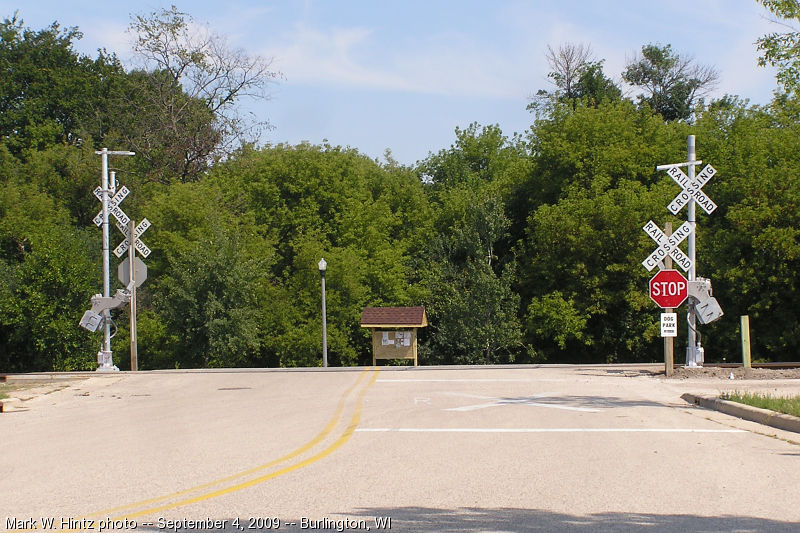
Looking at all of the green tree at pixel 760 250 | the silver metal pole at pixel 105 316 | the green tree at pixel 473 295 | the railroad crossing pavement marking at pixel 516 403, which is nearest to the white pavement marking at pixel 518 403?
the railroad crossing pavement marking at pixel 516 403

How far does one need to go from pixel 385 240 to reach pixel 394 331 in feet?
53.7

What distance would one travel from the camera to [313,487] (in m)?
8.19

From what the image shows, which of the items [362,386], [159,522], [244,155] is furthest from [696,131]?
[159,522]

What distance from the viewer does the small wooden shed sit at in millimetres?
34625

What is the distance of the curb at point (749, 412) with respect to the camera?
480 inches

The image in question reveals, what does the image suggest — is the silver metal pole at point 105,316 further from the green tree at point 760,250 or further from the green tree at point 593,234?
the green tree at point 760,250

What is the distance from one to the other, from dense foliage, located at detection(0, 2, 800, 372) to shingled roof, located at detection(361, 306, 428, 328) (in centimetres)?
782

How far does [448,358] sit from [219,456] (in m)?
33.9

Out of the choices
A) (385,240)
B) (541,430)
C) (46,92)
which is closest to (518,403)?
(541,430)

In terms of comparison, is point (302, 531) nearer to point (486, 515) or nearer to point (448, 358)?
point (486, 515)

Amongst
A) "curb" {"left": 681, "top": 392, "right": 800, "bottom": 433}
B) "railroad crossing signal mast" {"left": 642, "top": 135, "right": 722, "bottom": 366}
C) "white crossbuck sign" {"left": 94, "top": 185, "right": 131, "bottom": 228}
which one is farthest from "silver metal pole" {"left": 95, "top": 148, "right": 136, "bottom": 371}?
"curb" {"left": 681, "top": 392, "right": 800, "bottom": 433}

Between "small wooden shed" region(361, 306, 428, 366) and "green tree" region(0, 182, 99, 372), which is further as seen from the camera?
"green tree" region(0, 182, 99, 372)

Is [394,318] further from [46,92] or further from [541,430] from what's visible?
[46,92]

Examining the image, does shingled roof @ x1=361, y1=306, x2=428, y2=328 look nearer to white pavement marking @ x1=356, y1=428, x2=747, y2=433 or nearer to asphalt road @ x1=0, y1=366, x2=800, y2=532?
asphalt road @ x1=0, y1=366, x2=800, y2=532
